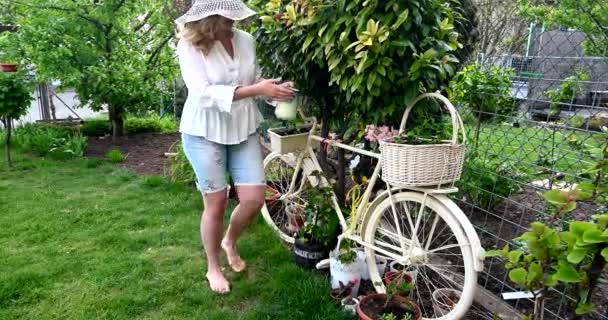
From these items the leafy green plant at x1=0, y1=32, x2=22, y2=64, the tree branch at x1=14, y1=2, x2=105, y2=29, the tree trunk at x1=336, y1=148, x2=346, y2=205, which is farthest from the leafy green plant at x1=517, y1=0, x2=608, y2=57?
the leafy green plant at x1=0, y1=32, x2=22, y2=64

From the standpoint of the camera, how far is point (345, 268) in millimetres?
2369

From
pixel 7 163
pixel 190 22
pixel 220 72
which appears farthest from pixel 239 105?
pixel 7 163

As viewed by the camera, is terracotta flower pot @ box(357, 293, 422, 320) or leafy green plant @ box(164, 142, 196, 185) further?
leafy green plant @ box(164, 142, 196, 185)

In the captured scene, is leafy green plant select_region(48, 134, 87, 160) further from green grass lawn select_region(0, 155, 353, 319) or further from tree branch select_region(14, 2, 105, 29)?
tree branch select_region(14, 2, 105, 29)

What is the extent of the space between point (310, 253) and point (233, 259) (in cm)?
49

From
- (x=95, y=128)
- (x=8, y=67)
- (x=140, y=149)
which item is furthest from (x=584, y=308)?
(x=95, y=128)

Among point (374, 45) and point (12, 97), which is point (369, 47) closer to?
point (374, 45)

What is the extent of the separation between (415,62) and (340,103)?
0.71 metres

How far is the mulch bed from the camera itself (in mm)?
5039

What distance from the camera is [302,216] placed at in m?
3.08

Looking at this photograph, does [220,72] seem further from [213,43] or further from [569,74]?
[569,74]

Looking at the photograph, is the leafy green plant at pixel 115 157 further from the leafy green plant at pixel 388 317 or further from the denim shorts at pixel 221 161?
the leafy green plant at pixel 388 317

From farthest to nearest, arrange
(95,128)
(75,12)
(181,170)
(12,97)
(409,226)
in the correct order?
(95,128)
(75,12)
(12,97)
(181,170)
(409,226)

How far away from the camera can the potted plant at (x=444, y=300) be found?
2180 mm
